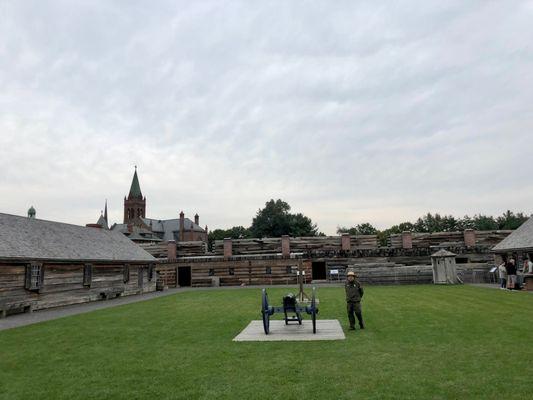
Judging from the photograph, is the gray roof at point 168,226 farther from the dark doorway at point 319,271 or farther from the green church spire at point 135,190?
the dark doorway at point 319,271

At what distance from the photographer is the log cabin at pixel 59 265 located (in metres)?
19.3

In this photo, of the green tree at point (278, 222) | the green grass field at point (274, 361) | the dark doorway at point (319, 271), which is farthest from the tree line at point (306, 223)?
the green grass field at point (274, 361)

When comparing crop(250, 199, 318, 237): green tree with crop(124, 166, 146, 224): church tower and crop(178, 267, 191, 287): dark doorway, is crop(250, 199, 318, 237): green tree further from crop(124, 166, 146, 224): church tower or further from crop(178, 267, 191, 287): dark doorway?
crop(124, 166, 146, 224): church tower

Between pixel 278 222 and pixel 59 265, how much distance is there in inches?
2103

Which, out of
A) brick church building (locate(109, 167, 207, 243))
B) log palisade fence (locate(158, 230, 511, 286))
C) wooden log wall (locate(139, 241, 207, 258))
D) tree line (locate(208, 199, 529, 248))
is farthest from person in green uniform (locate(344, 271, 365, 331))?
brick church building (locate(109, 167, 207, 243))

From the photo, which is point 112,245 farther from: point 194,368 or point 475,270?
point 475,270

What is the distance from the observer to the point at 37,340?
37.6 ft

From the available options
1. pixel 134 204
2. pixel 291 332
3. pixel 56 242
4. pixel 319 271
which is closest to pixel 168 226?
pixel 134 204

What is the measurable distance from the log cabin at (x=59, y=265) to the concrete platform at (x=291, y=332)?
13163mm

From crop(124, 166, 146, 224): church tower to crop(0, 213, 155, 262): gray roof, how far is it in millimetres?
83278

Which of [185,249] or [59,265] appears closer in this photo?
[59,265]

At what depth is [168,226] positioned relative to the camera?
328 feet

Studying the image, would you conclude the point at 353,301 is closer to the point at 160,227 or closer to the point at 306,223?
the point at 306,223

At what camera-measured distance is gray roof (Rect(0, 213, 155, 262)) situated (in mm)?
20141
